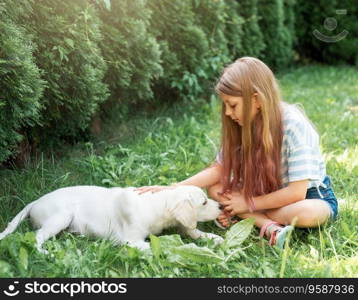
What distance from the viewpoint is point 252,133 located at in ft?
11.5

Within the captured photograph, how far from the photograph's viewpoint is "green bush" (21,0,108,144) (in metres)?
4.02

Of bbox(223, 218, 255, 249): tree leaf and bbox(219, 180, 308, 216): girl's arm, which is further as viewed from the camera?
bbox(219, 180, 308, 216): girl's arm

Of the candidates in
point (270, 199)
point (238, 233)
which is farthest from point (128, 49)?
point (238, 233)

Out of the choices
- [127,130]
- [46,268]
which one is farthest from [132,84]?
[46,268]

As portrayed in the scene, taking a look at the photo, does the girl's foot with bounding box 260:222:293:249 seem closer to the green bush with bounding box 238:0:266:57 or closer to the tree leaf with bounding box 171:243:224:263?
the tree leaf with bounding box 171:243:224:263

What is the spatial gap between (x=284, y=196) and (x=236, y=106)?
65 centimetres

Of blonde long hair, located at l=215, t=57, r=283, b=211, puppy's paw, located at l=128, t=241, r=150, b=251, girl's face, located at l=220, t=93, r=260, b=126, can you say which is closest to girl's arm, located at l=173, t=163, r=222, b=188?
blonde long hair, located at l=215, t=57, r=283, b=211

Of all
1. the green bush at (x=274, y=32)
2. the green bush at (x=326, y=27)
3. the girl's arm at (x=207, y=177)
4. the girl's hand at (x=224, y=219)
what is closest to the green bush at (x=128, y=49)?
the girl's arm at (x=207, y=177)

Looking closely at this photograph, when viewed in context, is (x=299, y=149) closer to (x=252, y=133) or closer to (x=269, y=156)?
(x=269, y=156)

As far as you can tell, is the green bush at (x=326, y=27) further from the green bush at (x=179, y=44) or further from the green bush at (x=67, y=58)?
the green bush at (x=67, y=58)

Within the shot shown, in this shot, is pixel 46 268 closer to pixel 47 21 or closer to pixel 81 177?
pixel 81 177

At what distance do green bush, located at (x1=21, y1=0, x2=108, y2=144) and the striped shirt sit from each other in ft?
5.50

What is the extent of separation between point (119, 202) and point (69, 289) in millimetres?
795

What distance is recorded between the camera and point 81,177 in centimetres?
439
